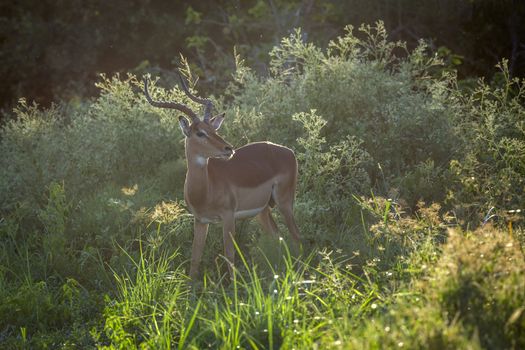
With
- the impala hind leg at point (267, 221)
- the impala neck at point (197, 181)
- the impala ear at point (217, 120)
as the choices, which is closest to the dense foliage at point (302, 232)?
the impala hind leg at point (267, 221)

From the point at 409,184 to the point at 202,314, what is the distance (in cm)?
433

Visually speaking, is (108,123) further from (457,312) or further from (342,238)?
(457,312)

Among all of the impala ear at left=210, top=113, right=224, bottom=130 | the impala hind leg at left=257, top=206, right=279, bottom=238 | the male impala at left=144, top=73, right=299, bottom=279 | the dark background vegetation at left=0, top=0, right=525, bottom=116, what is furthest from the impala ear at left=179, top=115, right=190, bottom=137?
the dark background vegetation at left=0, top=0, right=525, bottom=116

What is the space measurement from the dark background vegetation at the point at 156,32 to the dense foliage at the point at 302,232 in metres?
3.94

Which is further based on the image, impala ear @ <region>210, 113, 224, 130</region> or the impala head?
impala ear @ <region>210, 113, 224, 130</region>

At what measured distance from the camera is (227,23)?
19203mm

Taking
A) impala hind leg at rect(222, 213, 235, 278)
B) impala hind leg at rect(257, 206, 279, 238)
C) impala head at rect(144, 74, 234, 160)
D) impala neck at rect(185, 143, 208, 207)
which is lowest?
impala hind leg at rect(257, 206, 279, 238)

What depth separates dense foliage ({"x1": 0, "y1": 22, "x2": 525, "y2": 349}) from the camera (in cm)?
487

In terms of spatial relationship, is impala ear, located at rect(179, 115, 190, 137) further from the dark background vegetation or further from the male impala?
the dark background vegetation

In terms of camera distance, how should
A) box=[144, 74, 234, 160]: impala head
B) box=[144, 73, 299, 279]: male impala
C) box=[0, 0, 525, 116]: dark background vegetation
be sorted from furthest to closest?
box=[0, 0, 525, 116]: dark background vegetation
box=[144, 73, 299, 279]: male impala
box=[144, 74, 234, 160]: impala head

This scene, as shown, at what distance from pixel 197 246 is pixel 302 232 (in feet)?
3.80

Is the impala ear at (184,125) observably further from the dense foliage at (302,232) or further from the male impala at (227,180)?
the dense foliage at (302,232)

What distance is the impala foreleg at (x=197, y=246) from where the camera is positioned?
7.91m

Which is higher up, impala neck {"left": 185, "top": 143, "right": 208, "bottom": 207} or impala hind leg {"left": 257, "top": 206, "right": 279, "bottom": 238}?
impala neck {"left": 185, "top": 143, "right": 208, "bottom": 207}
